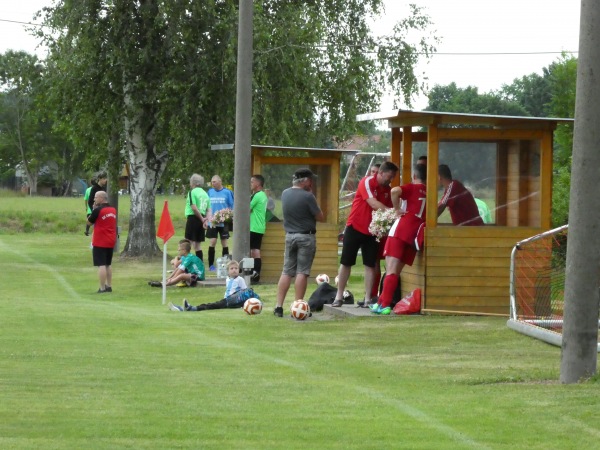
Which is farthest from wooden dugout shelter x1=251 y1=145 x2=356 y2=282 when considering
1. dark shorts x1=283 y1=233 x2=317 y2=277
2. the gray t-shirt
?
the gray t-shirt

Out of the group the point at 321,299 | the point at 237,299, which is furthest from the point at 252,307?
the point at 237,299

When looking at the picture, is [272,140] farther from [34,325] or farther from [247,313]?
[34,325]

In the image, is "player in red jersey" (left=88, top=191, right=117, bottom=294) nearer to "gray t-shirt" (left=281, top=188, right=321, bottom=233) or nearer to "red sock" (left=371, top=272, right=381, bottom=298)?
"red sock" (left=371, top=272, right=381, bottom=298)

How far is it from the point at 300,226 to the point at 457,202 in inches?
80.8

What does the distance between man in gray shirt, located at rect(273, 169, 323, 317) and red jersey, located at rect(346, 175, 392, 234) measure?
60cm

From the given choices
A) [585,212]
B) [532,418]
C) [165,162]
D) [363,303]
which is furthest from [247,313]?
[165,162]

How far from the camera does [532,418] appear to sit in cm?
862

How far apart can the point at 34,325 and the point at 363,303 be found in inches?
175

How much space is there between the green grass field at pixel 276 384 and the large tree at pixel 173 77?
12663mm

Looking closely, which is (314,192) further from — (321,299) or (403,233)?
(403,233)

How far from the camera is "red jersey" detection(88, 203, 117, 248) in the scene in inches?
875

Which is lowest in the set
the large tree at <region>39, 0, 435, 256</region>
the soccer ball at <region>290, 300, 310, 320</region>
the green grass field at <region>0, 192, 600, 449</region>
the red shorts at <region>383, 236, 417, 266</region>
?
the green grass field at <region>0, 192, 600, 449</region>

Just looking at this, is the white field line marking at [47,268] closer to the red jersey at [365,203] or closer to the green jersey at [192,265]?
the green jersey at [192,265]

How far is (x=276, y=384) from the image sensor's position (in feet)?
34.8
